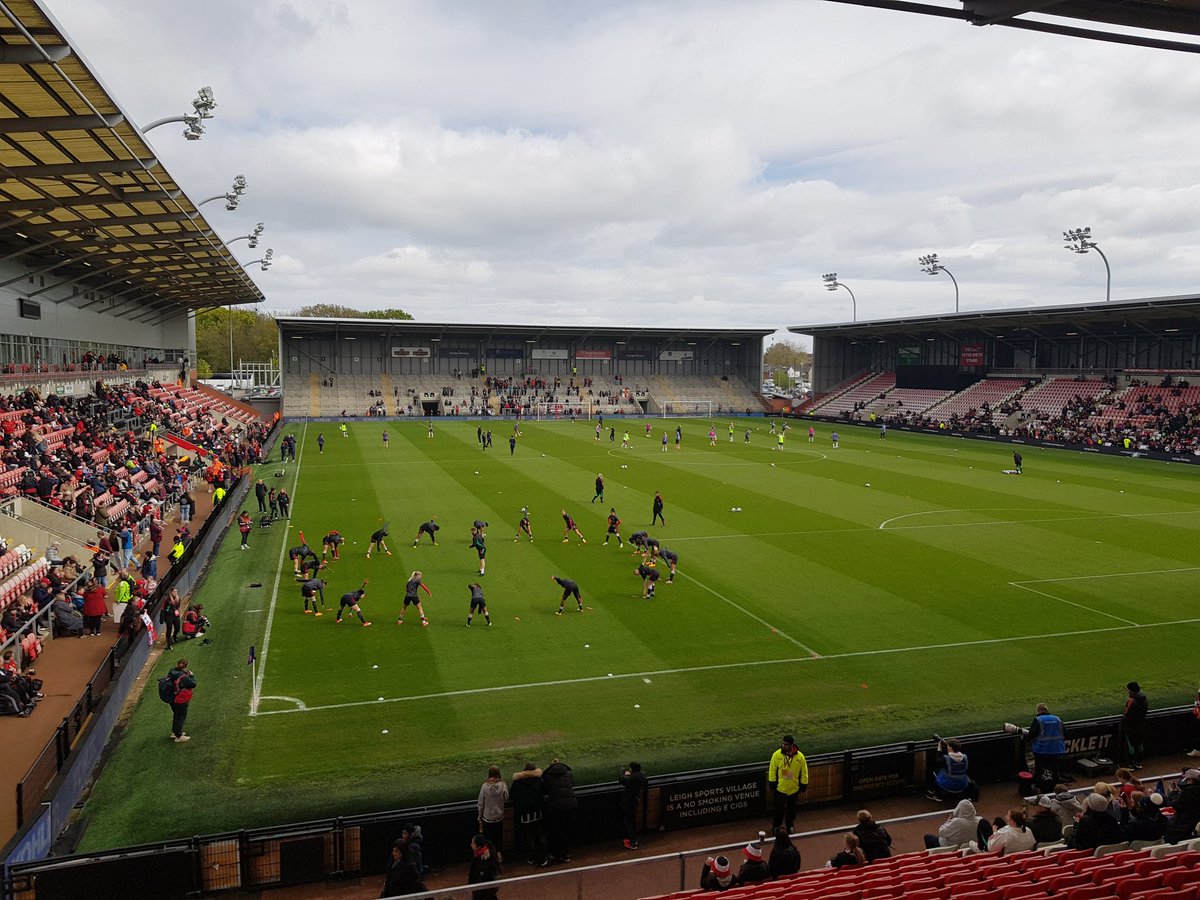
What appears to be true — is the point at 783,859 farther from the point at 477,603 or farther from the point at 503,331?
the point at 503,331

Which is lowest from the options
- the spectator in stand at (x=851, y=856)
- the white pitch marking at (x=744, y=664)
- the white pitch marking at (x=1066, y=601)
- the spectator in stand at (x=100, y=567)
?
the white pitch marking at (x=744, y=664)

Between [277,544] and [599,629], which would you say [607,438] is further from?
[599,629]

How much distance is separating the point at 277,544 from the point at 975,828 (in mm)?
23546

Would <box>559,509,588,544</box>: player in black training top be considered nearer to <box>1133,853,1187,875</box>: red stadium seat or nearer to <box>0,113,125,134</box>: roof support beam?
<box>0,113,125,134</box>: roof support beam

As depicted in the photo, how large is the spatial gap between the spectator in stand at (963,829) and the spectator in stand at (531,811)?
4.69 metres

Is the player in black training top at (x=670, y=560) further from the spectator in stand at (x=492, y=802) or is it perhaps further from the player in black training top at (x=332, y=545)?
the spectator in stand at (x=492, y=802)

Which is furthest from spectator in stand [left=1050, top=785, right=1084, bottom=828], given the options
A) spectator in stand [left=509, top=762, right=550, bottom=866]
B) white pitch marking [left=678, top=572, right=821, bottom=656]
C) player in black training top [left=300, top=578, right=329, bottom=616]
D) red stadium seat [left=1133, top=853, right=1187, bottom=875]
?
player in black training top [left=300, top=578, right=329, bottom=616]

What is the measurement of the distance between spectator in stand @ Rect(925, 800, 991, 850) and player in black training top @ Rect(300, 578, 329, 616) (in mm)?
14594

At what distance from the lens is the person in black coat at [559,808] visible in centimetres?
1051

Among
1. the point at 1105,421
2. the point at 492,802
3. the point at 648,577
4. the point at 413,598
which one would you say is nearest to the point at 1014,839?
Answer: the point at 492,802

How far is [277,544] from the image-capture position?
27.7 metres

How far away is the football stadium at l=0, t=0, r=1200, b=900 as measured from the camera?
991 centimetres

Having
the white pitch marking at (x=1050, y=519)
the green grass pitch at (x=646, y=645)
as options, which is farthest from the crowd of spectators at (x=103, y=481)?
the white pitch marking at (x=1050, y=519)

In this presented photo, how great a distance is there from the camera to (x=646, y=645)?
1822 centimetres
